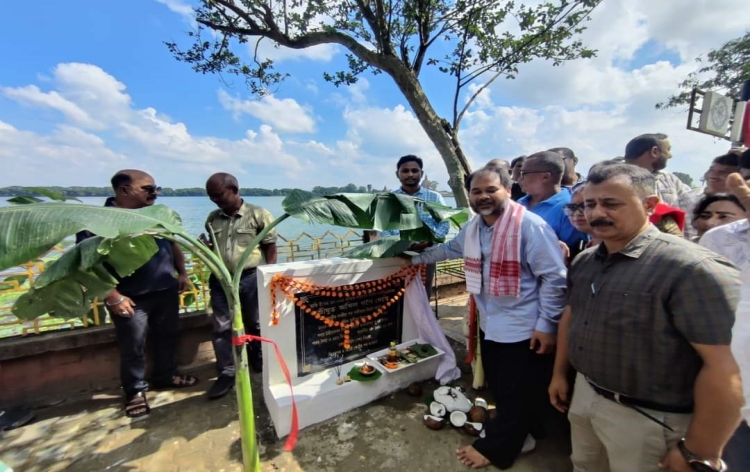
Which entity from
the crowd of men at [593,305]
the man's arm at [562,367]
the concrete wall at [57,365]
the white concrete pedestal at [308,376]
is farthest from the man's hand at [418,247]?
the concrete wall at [57,365]

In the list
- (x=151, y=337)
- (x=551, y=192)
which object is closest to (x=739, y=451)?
(x=551, y=192)

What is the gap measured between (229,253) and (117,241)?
1.49 meters

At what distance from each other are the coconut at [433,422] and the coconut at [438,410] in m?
0.04

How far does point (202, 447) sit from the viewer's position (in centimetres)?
243

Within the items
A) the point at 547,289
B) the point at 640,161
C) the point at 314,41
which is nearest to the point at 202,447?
the point at 547,289

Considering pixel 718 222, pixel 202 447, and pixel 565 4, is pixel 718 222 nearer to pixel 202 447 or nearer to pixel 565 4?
pixel 202 447

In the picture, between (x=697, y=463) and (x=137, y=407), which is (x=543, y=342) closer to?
(x=697, y=463)

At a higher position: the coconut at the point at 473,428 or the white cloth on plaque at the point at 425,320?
the white cloth on plaque at the point at 425,320

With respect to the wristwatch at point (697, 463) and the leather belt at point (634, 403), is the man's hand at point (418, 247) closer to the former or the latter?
the leather belt at point (634, 403)

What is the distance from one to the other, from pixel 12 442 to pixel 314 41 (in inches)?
305

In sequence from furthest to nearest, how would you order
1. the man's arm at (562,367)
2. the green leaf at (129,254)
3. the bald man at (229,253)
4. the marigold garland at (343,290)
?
1. the bald man at (229,253)
2. the marigold garland at (343,290)
3. the man's arm at (562,367)
4. the green leaf at (129,254)

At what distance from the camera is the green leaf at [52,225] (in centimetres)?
138

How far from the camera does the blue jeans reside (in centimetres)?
149

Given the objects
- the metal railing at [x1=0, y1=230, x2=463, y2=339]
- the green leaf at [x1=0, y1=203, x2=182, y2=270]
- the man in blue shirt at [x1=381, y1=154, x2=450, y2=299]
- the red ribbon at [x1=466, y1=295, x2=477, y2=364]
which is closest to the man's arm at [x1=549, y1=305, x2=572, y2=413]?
the red ribbon at [x1=466, y1=295, x2=477, y2=364]
